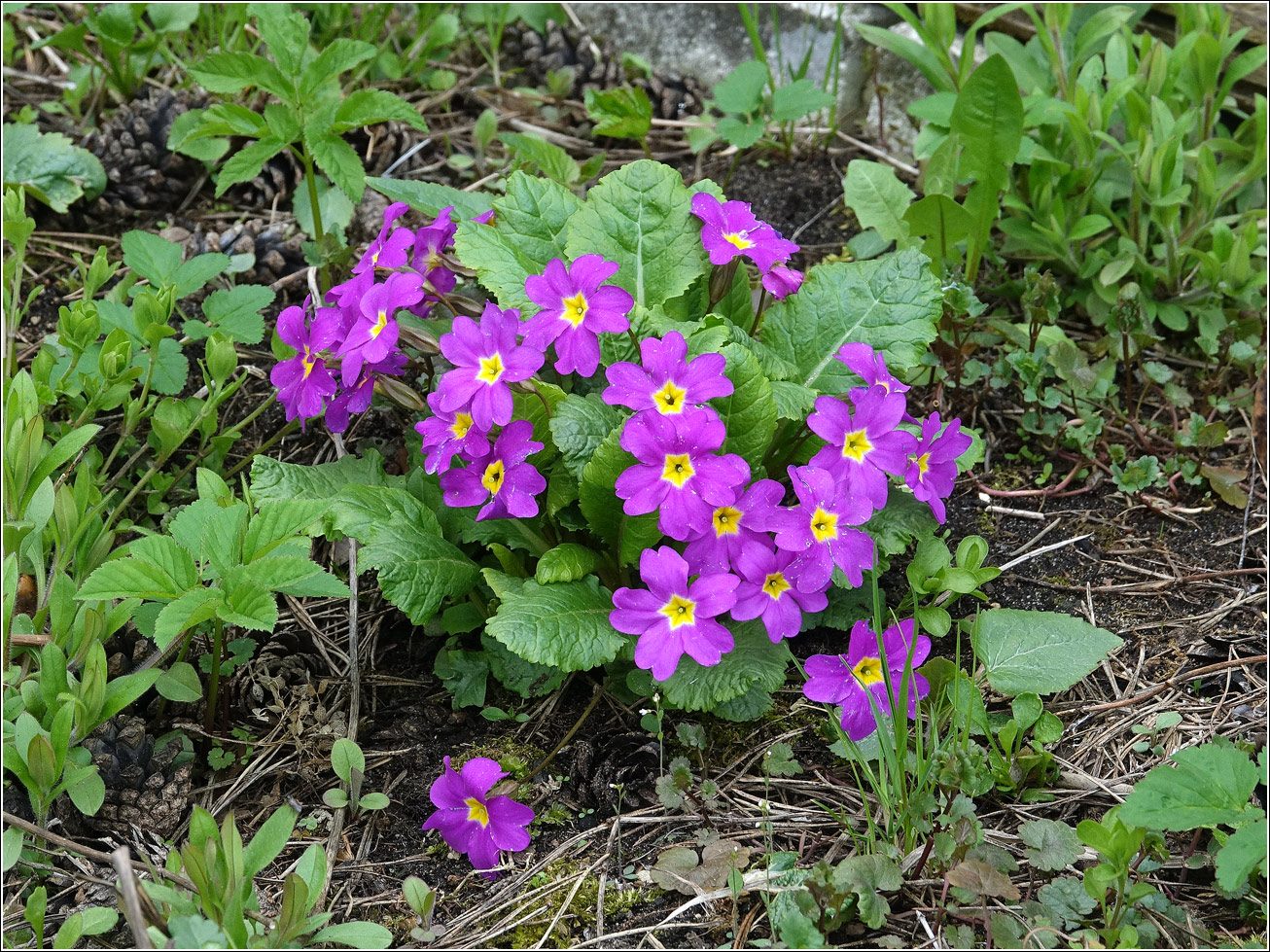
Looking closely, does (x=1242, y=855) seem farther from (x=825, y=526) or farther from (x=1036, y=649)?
(x=825, y=526)

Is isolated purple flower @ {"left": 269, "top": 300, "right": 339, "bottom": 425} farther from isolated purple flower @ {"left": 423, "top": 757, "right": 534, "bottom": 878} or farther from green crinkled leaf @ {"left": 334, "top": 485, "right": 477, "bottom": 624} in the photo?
isolated purple flower @ {"left": 423, "top": 757, "right": 534, "bottom": 878}

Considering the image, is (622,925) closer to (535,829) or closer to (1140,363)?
(535,829)

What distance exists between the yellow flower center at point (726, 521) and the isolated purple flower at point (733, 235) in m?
0.53

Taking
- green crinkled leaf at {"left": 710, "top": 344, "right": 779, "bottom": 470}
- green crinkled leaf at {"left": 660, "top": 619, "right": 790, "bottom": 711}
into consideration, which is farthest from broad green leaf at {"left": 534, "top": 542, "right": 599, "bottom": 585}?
green crinkled leaf at {"left": 710, "top": 344, "right": 779, "bottom": 470}

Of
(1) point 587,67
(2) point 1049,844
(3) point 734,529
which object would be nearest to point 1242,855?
(2) point 1049,844

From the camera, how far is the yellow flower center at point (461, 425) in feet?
7.06

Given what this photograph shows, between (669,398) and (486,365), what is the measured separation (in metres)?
0.35

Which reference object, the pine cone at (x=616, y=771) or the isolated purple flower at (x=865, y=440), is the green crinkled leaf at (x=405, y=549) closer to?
the pine cone at (x=616, y=771)

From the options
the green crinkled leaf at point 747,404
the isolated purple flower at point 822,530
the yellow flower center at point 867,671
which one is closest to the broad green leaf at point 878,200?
the green crinkled leaf at point 747,404

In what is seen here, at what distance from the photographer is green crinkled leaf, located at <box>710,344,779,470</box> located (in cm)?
213

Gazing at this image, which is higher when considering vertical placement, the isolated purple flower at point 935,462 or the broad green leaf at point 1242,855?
the isolated purple flower at point 935,462

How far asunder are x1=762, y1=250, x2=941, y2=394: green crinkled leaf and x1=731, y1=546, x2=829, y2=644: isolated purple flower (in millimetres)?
508

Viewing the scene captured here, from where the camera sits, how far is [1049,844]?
1.95 meters

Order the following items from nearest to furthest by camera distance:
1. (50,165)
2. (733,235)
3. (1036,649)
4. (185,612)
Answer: (185,612) < (1036,649) < (733,235) < (50,165)
